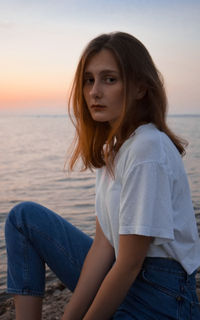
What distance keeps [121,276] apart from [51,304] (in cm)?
172

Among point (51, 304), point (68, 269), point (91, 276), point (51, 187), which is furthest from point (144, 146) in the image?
point (51, 187)

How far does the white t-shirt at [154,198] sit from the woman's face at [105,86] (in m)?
0.21

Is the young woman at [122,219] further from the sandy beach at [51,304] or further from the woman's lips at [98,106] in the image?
the sandy beach at [51,304]

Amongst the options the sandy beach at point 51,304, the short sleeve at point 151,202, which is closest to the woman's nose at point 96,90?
the short sleeve at point 151,202

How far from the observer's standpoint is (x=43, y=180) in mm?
9797

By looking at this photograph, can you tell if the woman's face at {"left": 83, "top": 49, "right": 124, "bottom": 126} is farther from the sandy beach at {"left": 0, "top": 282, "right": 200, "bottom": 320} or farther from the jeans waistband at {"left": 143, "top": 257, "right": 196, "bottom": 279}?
the sandy beach at {"left": 0, "top": 282, "right": 200, "bottom": 320}

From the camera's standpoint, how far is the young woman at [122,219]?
1697 millimetres

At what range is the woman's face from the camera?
1974 millimetres

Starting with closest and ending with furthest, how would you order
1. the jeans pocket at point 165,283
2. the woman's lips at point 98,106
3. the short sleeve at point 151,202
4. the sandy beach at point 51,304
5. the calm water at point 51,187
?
1. the short sleeve at point 151,202
2. the jeans pocket at point 165,283
3. the woman's lips at point 98,106
4. the sandy beach at point 51,304
5. the calm water at point 51,187

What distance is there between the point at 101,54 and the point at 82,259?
1141 mm

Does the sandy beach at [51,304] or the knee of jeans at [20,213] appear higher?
the knee of jeans at [20,213]

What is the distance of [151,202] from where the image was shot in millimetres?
1639

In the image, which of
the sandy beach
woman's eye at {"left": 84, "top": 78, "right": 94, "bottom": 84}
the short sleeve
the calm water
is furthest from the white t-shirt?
the calm water

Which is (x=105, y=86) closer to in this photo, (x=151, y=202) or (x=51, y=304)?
(x=151, y=202)
